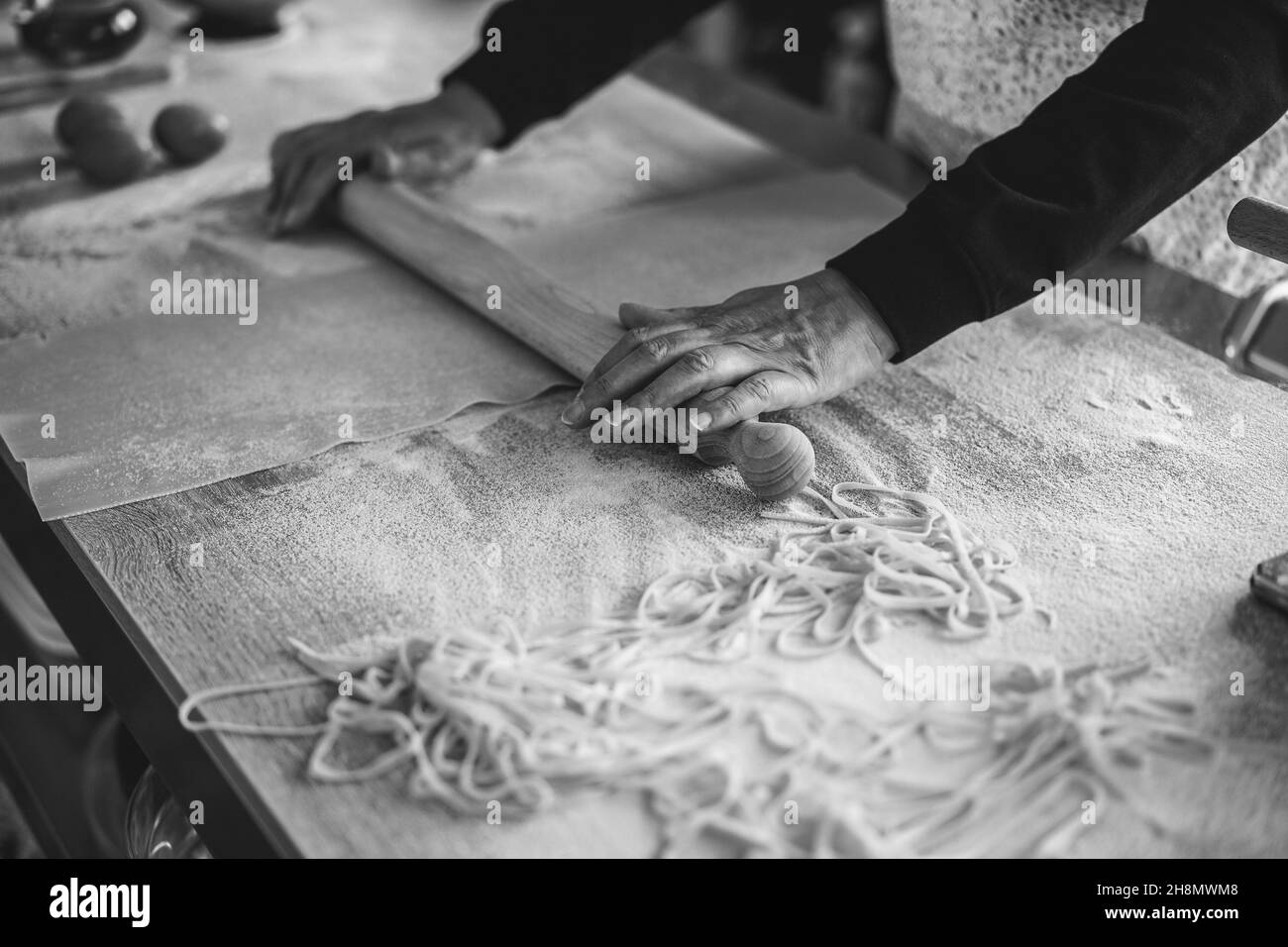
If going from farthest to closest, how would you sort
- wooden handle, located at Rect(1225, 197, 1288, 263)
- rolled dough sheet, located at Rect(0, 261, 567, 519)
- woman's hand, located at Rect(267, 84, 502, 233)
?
woman's hand, located at Rect(267, 84, 502, 233) → rolled dough sheet, located at Rect(0, 261, 567, 519) → wooden handle, located at Rect(1225, 197, 1288, 263)

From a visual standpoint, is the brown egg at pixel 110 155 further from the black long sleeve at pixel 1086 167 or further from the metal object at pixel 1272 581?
the metal object at pixel 1272 581

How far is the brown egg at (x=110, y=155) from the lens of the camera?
6.26 ft

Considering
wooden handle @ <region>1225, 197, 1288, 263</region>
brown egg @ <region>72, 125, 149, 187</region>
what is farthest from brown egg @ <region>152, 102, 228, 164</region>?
wooden handle @ <region>1225, 197, 1288, 263</region>

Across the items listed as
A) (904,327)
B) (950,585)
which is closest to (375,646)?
(950,585)

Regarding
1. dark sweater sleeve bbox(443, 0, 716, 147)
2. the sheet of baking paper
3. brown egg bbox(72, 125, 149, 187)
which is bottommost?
brown egg bbox(72, 125, 149, 187)

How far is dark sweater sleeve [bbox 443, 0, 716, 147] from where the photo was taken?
1.88 metres

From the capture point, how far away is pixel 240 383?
4.71 ft

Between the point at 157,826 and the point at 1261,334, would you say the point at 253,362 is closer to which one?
the point at 157,826

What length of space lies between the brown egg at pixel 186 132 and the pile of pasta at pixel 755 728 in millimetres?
Result: 1217

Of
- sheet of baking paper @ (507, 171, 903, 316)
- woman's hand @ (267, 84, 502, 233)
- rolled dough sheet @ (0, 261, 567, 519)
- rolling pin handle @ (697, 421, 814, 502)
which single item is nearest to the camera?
rolling pin handle @ (697, 421, 814, 502)

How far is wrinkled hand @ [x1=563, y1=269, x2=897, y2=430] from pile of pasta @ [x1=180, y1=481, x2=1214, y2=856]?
22cm

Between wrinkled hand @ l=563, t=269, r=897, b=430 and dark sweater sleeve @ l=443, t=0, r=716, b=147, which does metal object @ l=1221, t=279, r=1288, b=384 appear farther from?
dark sweater sleeve @ l=443, t=0, r=716, b=147

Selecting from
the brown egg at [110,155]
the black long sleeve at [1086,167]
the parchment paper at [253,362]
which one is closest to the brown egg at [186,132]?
the brown egg at [110,155]
